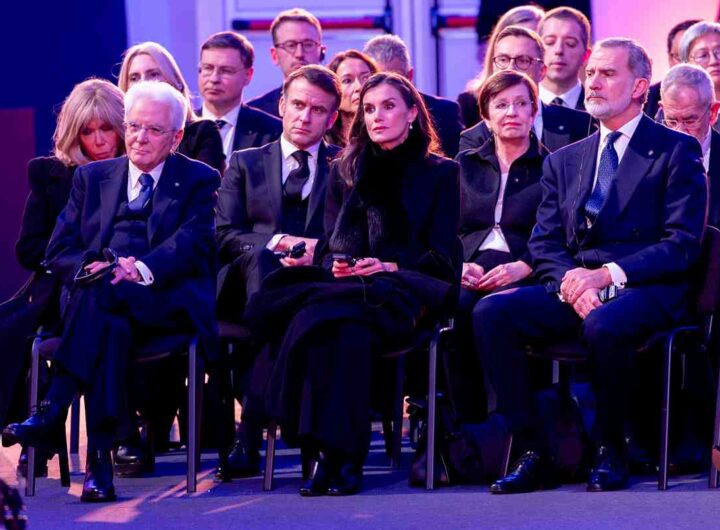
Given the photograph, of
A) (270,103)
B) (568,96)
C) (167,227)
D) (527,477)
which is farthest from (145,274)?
(568,96)

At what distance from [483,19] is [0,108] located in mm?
2737

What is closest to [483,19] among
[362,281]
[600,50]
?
[600,50]

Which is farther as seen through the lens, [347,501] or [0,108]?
[0,108]

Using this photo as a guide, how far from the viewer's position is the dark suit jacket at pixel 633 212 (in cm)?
582

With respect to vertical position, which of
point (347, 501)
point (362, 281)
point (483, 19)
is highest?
point (483, 19)

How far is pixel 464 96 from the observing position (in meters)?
7.86

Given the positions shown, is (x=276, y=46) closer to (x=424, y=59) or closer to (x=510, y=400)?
(x=424, y=59)

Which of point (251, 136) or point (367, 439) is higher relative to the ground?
point (251, 136)

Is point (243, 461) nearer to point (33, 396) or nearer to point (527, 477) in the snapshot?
point (33, 396)

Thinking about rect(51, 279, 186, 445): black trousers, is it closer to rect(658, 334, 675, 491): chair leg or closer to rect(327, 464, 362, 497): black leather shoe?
rect(327, 464, 362, 497): black leather shoe

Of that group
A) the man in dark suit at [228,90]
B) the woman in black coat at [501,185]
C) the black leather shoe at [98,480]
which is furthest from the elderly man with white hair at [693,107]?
the black leather shoe at [98,480]

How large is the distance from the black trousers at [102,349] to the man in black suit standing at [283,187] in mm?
757

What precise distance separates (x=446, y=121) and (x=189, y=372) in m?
2.08

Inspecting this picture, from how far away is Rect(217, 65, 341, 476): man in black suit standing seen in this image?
6.49 meters
